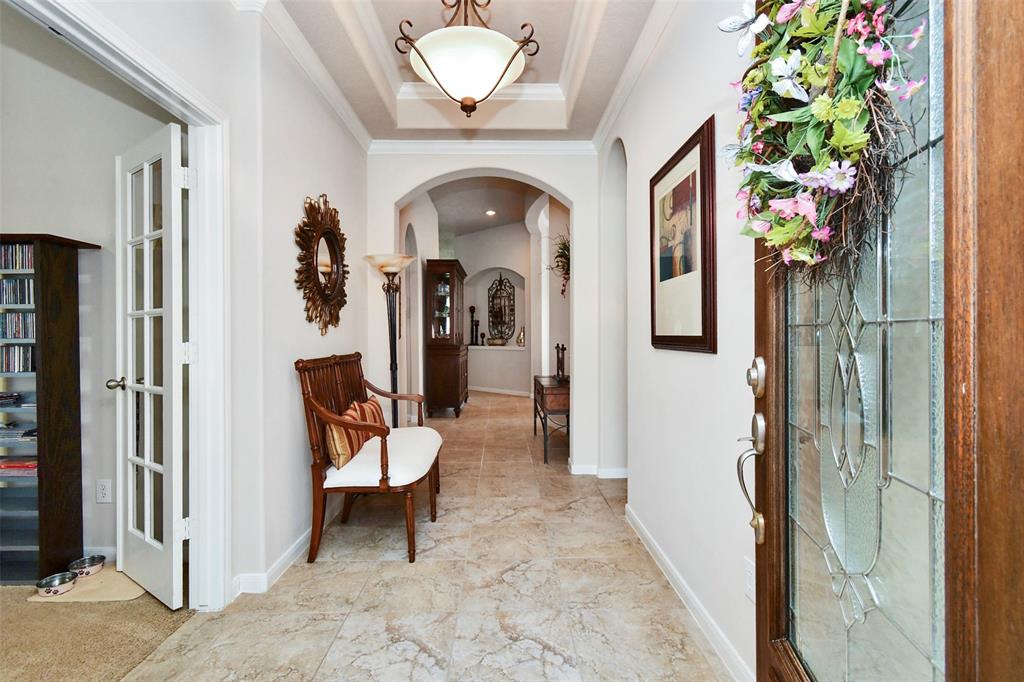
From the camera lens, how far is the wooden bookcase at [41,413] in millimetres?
2098

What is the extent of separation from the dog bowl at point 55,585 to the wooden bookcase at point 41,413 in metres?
0.10

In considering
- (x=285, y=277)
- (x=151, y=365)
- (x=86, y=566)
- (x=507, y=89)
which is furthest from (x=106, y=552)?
(x=507, y=89)

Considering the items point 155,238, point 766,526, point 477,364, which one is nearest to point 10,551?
point 155,238

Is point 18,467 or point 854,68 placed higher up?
point 854,68

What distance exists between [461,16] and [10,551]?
3644 mm

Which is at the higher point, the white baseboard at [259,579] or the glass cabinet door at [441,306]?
the glass cabinet door at [441,306]

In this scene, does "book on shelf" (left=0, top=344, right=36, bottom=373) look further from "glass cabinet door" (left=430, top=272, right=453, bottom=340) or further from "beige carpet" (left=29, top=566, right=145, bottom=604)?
"glass cabinet door" (left=430, top=272, right=453, bottom=340)

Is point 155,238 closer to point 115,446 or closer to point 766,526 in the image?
point 115,446

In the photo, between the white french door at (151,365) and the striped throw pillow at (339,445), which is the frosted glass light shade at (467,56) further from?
the striped throw pillow at (339,445)

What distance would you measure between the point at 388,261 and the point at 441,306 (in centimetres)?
330

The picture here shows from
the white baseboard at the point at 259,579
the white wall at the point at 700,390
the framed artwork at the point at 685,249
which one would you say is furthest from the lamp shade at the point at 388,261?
Answer: the white baseboard at the point at 259,579

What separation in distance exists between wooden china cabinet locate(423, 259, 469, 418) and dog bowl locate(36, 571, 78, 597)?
4.37m

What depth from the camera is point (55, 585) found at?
2033 millimetres

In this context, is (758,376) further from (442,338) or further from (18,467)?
(442,338)
